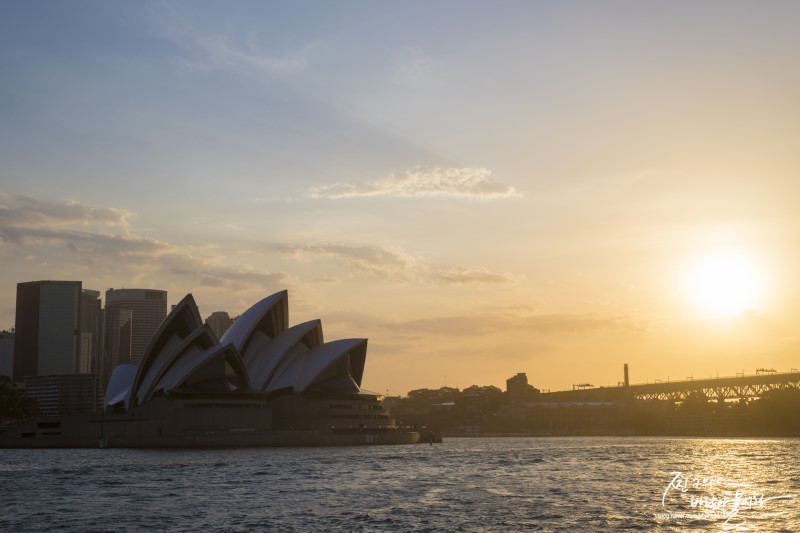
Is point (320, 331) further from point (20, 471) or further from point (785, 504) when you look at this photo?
point (785, 504)

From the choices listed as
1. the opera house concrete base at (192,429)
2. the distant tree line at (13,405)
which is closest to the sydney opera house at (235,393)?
the opera house concrete base at (192,429)

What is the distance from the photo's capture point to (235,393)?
111938 mm

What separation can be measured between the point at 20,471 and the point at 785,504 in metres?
49.6

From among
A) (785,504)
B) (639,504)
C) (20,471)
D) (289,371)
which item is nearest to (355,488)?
(639,504)

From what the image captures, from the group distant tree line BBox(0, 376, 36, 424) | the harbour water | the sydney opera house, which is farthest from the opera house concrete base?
the harbour water

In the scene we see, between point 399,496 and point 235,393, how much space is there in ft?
229

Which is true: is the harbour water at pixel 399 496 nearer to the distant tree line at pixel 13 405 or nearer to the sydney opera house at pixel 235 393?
the sydney opera house at pixel 235 393

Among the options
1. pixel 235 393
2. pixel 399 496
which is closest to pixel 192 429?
pixel 235 393

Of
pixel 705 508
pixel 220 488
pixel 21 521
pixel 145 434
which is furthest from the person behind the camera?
pixel 145 434

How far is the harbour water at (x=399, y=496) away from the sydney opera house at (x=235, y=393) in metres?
37.1

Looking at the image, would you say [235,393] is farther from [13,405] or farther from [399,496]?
[399,496]

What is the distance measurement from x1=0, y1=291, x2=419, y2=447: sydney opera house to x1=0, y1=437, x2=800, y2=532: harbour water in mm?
37070

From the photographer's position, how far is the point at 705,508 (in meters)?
38.9

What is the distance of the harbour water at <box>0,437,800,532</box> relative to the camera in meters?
35.3
